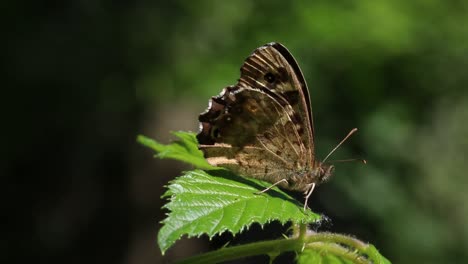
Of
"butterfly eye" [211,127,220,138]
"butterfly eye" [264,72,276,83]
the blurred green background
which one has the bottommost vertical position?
the blurred green background

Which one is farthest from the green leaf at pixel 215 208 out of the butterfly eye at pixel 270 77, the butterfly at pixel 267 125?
the butterfly eye at pixel 270 77

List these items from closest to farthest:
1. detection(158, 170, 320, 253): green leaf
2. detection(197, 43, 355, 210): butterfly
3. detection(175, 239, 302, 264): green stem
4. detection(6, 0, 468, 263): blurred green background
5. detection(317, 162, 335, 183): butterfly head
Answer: detection(175, 239, 302, 264): green stem
detection(158, 170, 320, 253): green leaf
detection(197, 43, 355, 210): butterfly
detection(317, 162, 335, 183): butterfly head
detection(6, 0, 468, 263): blurred green background

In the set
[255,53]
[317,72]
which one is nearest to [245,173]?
[255,53]

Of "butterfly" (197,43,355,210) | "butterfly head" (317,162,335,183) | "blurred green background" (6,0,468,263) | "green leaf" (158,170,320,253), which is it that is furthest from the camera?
"blurred green background" (6,0,468,263)

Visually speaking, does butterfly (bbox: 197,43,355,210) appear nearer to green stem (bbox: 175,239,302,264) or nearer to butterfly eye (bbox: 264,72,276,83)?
butterfly eye (bbox: 264,72,276,83)

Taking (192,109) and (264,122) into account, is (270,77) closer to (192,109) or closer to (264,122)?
(264,122)

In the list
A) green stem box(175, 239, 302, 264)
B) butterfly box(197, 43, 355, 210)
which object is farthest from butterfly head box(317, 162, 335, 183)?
green stem box(175, 239, 302, 264)

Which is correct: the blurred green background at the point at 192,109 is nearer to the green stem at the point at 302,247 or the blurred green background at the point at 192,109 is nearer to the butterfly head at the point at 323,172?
the butterfly head at the point at 323,172
